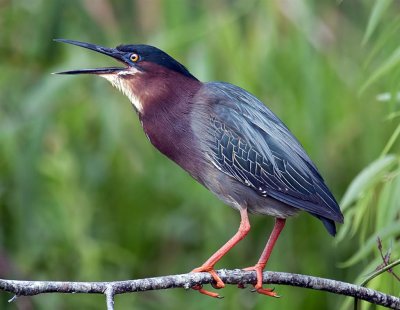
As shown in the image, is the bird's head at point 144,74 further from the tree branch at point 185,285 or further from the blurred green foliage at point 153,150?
the blurred green foliage at point 153,150

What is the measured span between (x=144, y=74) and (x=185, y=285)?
1.08 metres

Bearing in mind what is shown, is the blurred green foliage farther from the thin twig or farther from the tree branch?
the thin twig

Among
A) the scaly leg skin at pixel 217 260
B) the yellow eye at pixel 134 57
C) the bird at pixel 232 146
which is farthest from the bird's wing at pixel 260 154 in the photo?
the yellow eye at pixel 134 57

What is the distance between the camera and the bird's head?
157 inches

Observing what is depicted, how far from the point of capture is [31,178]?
5.55 meters

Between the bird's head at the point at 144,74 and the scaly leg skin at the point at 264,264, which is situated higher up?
the bird's head at the point at 144,74

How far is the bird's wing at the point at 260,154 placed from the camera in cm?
380

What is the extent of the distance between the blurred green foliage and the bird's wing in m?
1.04

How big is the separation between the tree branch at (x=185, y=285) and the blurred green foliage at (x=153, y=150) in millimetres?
1510

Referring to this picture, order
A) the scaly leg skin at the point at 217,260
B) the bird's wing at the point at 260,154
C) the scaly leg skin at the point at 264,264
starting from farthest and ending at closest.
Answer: the bird's wing at the point at 260,154
the scaly leg skin at the point at 264,264
the scaly leg skin at the point at 217,260

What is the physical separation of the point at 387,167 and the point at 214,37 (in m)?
2.06

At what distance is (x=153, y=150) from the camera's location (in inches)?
246

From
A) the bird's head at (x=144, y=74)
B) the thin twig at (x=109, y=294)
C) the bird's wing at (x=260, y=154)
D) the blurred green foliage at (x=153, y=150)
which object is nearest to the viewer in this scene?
the thin twig at (x=109, y=294)

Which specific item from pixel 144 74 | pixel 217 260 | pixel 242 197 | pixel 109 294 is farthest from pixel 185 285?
pixel 144 74
